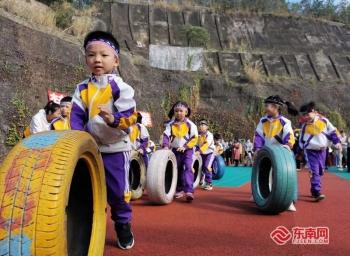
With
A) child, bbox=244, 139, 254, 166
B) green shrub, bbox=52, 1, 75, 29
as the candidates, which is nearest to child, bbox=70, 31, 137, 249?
green shrub, bbox=52, 1, 75, 29

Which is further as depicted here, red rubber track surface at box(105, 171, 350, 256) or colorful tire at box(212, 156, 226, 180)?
colorful tire at box(212, 156, 226, 180)

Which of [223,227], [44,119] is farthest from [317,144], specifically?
[44,119]

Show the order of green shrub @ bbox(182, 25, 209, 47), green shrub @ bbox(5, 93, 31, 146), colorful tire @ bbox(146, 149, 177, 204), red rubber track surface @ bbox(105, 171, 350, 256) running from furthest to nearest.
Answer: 1. green shrub @ bbox(182, 25, 209, 47)
2. green shrub @ bbox(5, 93, 31, 146)
3. colorful tire @ bbox(146, 149, 177, 204)
4. red rubber track surface @ bbox(105, 171, 350, 256)

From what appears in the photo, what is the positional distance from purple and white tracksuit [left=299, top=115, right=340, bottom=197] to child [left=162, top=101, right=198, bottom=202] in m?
1.90

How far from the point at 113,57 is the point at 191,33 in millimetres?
31453

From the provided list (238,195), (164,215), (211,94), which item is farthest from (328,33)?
(164,215)

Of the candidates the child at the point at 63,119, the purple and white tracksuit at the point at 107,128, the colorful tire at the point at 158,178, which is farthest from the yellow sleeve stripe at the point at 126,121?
the child at the point at 63,119

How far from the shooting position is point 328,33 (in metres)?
40.2

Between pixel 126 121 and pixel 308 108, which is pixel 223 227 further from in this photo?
pixel 308 108

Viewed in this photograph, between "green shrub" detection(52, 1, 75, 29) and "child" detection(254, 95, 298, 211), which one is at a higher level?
"green shrub" detection(52, 1, 75, 29)

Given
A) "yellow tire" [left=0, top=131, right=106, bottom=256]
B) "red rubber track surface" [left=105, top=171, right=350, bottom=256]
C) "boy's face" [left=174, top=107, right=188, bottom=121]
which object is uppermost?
"boy's face" [left=174, top=107, right=188, bottom=121]

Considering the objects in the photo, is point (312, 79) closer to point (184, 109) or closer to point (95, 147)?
point (184, 109)

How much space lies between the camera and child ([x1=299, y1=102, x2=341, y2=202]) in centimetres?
733

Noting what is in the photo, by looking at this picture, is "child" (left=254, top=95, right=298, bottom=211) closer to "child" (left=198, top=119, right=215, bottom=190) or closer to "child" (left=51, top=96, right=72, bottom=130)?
"child" (left=51, top=96, right=72, bottom=130)
